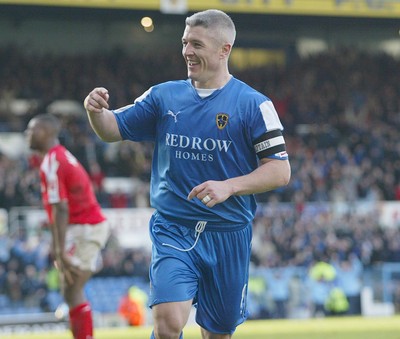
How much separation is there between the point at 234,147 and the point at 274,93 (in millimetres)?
21866

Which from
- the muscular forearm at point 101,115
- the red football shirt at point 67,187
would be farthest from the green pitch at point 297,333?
the muscular forearm at point 101,115

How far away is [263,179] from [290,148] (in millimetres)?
19163

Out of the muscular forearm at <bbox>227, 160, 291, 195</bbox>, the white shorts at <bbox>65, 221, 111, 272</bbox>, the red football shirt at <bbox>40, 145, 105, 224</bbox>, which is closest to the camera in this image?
the muscular forearm at <bbox>227, 160, 291, 195</bbox>

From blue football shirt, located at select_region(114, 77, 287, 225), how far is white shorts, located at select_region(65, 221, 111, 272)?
9.40 ft

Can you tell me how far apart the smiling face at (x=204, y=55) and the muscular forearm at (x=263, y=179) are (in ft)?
1.92

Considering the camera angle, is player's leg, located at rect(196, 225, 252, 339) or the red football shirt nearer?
player's leg, located at rect(196, 225, 252, 339)

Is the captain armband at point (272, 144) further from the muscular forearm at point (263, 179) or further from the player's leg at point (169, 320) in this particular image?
the player's leg at point (169, 320)

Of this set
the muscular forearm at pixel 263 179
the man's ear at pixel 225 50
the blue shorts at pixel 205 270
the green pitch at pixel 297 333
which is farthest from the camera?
the green pitch at pixel 297 333

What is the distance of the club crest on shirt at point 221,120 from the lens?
17.7 feet

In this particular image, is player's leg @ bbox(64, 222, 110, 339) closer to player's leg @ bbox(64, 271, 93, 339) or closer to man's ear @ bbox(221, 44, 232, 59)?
player's leg @ bbox(64, 271, 93, 339)

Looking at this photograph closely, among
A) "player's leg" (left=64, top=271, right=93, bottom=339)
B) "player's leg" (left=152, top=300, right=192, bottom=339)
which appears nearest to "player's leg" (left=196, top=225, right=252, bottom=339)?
"player's leg" (left=152, top=300, right=192, bottom=339)

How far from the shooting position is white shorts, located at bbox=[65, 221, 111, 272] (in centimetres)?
831

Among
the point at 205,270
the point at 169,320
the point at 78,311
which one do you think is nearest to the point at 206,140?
the point at 205,270

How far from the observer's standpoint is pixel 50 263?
17.5m
